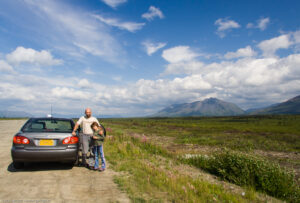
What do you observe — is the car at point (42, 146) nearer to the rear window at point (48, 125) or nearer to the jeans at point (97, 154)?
the rear window at point (48, 125)

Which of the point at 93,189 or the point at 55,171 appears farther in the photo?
the point at 55,171

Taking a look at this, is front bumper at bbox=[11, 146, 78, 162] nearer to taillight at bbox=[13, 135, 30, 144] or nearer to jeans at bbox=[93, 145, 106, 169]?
taillight at bbox=[13, 135, 30, 144]

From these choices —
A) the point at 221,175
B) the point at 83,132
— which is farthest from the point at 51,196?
the point at 221,175

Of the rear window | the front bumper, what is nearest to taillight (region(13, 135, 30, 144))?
the front bumper

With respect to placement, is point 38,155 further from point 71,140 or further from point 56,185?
point 56,185

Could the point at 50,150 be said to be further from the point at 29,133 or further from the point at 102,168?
the point at 102,168

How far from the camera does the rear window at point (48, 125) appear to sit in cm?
761

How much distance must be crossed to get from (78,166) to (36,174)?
5.71 ft

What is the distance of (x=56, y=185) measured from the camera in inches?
236

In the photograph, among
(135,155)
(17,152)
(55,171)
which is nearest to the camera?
(17,152)

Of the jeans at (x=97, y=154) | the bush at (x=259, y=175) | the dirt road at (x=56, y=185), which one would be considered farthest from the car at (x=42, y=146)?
the bush at (x=259, y=175)

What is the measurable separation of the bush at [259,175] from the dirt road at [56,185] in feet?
16.0

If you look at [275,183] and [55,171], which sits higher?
[55,171]

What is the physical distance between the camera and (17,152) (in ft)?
22.7
